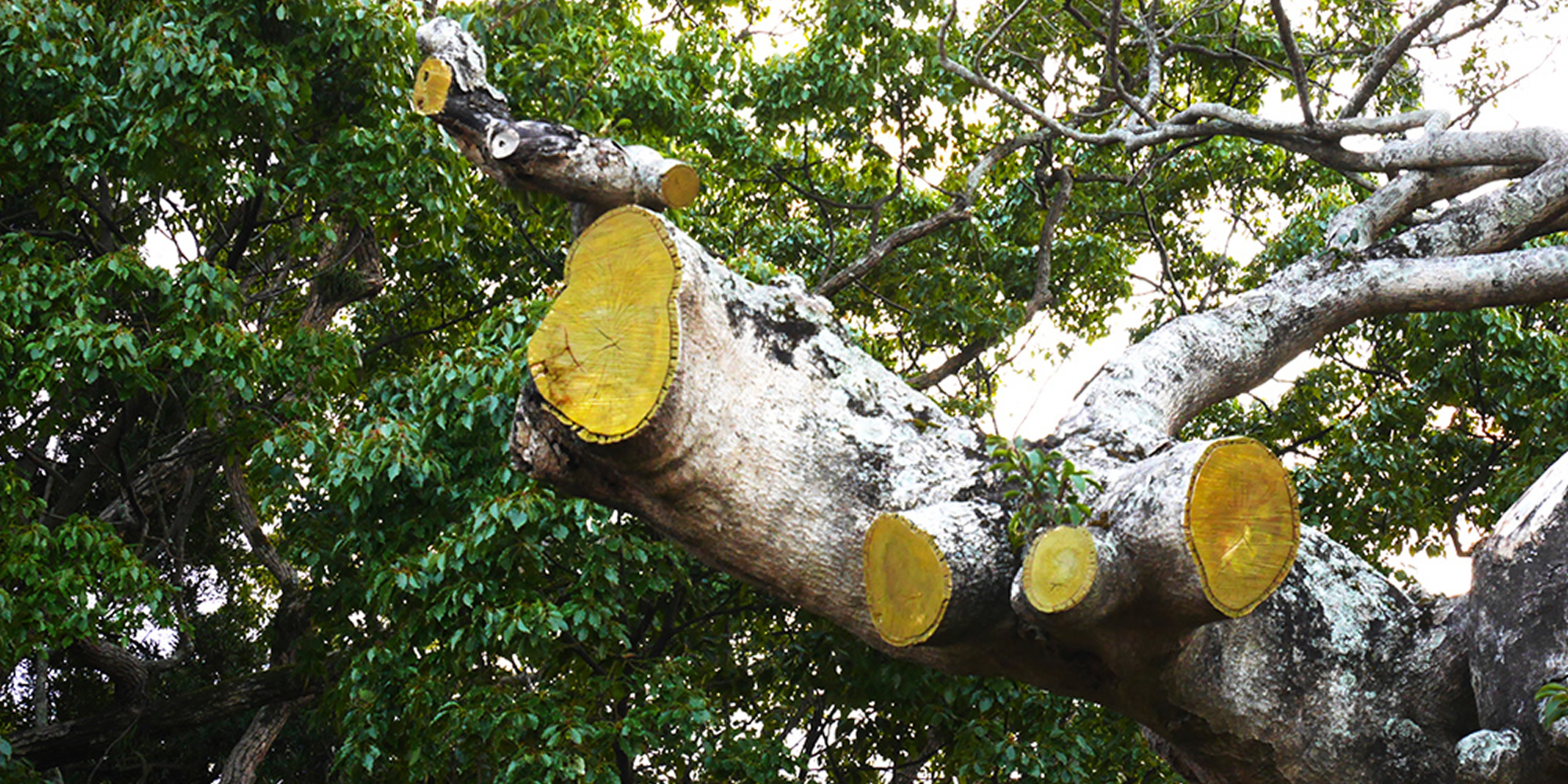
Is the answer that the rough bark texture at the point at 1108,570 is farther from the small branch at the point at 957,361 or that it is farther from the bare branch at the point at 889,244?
the small branch at the point at 957,361

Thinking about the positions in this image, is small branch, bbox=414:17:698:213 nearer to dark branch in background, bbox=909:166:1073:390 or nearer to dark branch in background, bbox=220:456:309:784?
dark branch in background, bbox=909:166:1073:390

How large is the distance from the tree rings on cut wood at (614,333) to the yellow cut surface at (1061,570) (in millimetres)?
801

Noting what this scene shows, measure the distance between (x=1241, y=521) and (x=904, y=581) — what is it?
663mm

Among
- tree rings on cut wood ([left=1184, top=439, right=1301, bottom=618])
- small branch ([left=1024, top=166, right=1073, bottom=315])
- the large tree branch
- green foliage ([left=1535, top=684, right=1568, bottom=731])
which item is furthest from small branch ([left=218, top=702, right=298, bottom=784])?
green foliage ([left=1535, top=684, right=1568, bottom=731])

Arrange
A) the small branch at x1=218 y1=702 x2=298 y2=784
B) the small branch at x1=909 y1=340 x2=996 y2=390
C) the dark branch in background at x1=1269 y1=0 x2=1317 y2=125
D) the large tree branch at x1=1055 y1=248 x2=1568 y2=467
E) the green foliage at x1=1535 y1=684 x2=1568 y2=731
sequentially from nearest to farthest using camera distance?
1. the green foliage at x1=1535 y1=684 x2=1568 y2=731
2. the large tree branch at x1=1055 y1=248 x2=1568 y2=467
3. the dark branch in background at x1=1269 y1=0 x2=1317 y2=125
4. the small branch at x1=218 y1=702 x2=298 y2=784
5. the small branch at x1=909 y1=340 x2=996 y2=390

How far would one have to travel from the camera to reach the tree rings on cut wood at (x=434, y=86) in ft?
10.9

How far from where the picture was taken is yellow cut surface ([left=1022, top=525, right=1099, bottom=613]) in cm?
260

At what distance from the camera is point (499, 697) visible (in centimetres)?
511

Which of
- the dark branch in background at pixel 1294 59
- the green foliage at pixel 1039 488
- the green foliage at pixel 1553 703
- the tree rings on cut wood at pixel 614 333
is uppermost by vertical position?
the dark branch in background at pixel 1294 59

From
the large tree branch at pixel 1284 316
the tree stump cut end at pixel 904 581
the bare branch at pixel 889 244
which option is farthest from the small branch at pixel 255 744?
the tree stump cut end at pixel 904 581

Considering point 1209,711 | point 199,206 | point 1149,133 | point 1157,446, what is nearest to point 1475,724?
point 1209,711

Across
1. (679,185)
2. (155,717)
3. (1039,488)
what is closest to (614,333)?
(679,185)

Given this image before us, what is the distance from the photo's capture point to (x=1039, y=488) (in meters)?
2.90

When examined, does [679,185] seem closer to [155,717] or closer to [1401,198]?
[1401,198]
